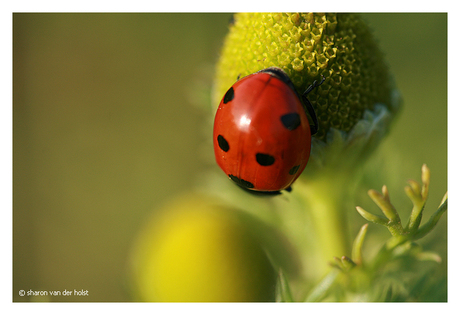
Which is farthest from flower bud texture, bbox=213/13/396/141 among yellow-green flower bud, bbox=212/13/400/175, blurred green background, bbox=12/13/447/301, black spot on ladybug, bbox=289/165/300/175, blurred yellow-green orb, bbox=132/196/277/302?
blurred green background, bbox=12/13/447/301

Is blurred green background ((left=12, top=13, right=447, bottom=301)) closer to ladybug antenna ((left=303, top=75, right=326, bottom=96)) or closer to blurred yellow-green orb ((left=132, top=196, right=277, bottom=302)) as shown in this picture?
blurred yellow-green orb ((left=132, top=196, right=277, bottom=302))

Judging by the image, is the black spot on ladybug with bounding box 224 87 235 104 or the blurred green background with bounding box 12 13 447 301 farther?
the blurred green background with bounding box 12 13 447 301

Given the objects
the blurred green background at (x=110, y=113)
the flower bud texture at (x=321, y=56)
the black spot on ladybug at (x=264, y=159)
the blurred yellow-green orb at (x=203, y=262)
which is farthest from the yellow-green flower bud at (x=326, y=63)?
the blurred green background at (x=110, y=113)

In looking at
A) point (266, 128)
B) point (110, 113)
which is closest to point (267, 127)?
point (266, 128)

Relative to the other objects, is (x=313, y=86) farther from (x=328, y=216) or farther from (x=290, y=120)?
(x=328, y=216)

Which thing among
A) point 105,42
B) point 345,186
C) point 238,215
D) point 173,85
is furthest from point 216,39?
point 345,186

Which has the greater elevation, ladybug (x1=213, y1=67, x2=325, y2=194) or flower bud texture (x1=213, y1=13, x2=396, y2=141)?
flower bud texture (x1=213, y1=13, x2=396, y2=141)
